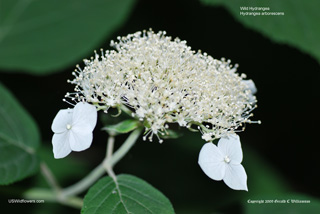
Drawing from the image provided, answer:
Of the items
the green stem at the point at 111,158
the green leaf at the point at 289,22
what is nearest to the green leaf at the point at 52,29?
the green leaf at the point at 289,22

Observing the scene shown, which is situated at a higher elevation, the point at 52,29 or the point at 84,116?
the point at 52,29

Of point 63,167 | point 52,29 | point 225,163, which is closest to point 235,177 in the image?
point 225,163

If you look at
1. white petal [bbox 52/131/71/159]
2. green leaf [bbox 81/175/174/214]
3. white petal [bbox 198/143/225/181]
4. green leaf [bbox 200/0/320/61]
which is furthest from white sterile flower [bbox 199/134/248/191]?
green leaf [bbox 200/0/320/61]

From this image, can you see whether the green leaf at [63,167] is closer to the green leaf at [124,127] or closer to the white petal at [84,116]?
the green leaf at [124,127]

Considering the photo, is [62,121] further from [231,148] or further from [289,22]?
[289,22]

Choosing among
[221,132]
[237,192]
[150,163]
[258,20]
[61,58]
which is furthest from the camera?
[150,163]

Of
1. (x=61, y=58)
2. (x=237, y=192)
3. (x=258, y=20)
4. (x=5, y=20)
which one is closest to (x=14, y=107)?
(x=61, y=58)

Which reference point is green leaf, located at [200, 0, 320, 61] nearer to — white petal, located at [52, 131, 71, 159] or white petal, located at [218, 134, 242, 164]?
white petal, located at [218, 134, 242, 164]

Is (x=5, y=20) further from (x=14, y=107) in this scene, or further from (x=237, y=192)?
(x=237, y=192)
